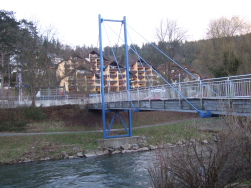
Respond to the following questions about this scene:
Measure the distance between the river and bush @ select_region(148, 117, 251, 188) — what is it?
146 inches

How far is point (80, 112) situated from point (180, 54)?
18.9 metres

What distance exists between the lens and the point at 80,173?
1487cm

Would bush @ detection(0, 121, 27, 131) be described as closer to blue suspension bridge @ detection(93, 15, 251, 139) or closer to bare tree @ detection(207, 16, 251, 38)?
blue suspension bridge @ detection(93, 15, 251, 139)

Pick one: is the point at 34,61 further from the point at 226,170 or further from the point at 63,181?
the point at 226,170

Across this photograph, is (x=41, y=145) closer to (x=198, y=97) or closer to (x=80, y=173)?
(x=80, y=173)

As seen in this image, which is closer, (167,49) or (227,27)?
(227,27)

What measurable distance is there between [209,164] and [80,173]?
31.9 ft

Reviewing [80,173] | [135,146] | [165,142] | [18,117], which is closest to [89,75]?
[18,117]

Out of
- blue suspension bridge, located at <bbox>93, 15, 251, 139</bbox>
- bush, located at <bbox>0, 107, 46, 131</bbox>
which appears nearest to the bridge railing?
blue suspension bridge, located at <bbox>93, 15, 251, 139</bbox>

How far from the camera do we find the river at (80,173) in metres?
12.6

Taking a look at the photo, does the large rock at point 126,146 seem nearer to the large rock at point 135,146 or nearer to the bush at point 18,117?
the large rock at point 135,146

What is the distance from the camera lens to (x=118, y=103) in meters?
22.1

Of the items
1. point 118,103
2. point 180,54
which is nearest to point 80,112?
point 118,103

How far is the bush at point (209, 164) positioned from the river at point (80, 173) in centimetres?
370
